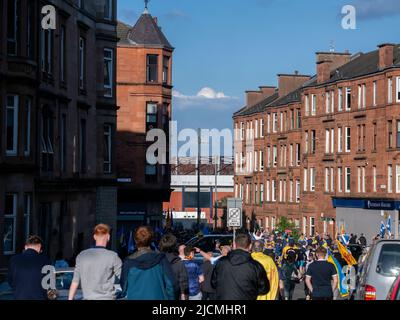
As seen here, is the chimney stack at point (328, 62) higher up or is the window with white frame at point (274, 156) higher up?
the chimney stack at point (328, 62)

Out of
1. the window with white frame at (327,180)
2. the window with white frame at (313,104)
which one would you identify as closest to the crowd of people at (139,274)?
the window with white frame at (327,180)

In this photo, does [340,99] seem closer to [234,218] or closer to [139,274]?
[234,218]

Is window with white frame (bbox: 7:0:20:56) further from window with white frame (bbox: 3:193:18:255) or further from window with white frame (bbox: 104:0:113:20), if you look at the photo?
window with white frame (bbox: 104:0:113:20)

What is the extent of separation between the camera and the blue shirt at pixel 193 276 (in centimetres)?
1736

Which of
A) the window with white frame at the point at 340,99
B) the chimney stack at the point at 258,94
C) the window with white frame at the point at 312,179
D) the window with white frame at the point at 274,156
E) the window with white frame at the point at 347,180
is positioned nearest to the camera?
the window with white frame at the point at 347,180

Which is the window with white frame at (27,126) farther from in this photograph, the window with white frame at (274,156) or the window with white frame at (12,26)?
the window with white frame at (274,156)

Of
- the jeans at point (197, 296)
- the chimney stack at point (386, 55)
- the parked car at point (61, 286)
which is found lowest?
the jeans at point (197, 296)

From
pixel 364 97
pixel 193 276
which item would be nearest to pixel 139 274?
pixel 193 276

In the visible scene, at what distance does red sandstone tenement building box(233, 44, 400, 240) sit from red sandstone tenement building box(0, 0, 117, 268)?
25.8 metres

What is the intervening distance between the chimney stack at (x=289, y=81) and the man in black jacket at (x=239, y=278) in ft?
254

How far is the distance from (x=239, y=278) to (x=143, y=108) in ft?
167

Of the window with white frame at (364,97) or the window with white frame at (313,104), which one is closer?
the window with white frame at (364,97)
